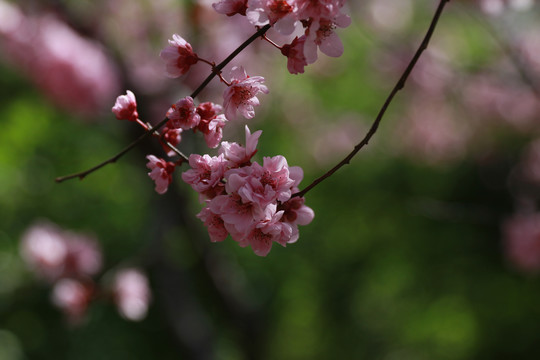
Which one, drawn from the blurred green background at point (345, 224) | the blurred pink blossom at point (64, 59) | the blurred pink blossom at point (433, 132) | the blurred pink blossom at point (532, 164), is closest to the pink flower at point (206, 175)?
the blurred pink blossom at point (64, 59)

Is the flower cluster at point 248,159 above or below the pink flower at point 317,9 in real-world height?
below

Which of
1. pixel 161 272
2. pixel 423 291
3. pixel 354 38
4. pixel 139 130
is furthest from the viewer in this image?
pixel 354 38

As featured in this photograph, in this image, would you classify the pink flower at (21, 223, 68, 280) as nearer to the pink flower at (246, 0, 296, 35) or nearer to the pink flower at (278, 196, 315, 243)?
the pink flower at (278, 196, 315, 243)

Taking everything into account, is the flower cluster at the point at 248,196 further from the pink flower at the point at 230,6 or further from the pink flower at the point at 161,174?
the pink flower at the point at 230,6

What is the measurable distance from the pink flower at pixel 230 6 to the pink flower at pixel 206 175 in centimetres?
21

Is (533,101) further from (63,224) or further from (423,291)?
(63,224)

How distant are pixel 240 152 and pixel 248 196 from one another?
102 millimetres

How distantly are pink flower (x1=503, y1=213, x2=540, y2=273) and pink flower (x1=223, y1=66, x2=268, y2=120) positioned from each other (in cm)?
247

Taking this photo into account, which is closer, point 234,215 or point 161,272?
point 234,215

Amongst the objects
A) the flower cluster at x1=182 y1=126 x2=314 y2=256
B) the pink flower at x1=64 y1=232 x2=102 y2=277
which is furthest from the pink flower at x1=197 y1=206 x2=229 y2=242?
the pink flower at x1=64 y1=232 x2=102 y2=277

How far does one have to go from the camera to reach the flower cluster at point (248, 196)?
29.3 inches

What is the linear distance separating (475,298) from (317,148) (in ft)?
6.49

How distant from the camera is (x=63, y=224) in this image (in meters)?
4.45

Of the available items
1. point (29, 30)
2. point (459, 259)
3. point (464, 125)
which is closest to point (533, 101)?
point (464, 125)
